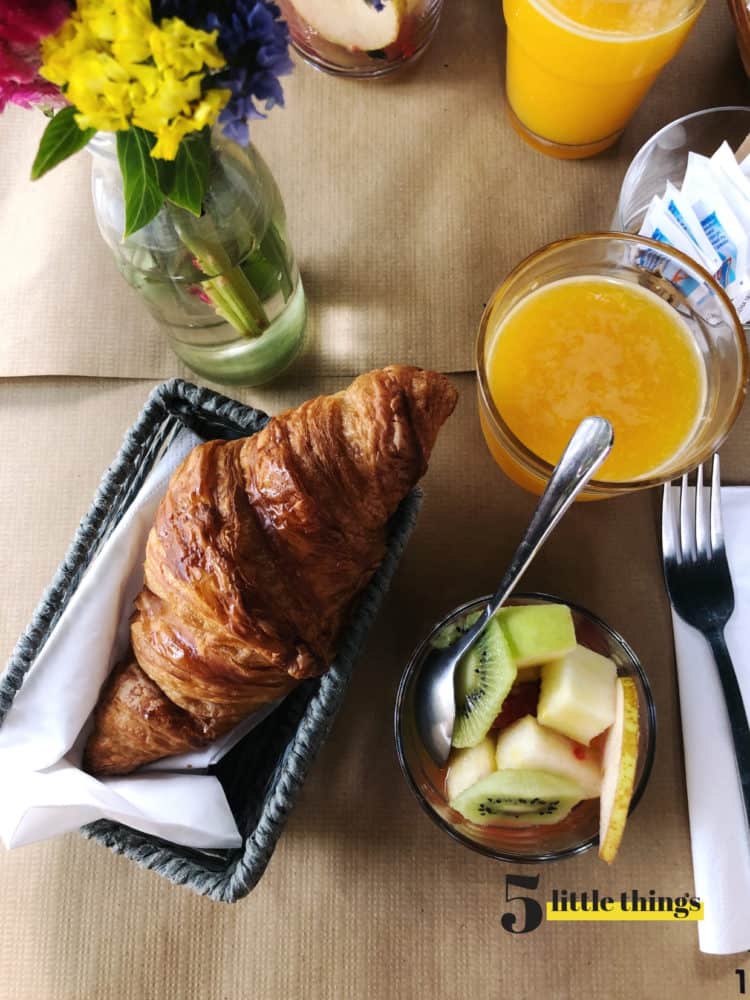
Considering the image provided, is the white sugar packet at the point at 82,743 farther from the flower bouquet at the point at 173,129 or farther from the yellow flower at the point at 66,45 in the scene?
the yellow flower at the point at 66,45

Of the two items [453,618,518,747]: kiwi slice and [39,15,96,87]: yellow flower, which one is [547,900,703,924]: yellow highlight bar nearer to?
[453,618,518,747]: kiwi slice

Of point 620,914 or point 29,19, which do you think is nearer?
point 29,19

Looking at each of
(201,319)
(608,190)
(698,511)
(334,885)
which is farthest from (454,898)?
(608,190)

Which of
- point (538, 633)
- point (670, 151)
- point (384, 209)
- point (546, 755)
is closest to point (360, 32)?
point (384, 209)

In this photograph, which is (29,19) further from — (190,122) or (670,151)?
(670,151)

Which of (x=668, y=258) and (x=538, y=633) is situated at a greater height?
(x=668, y=258)

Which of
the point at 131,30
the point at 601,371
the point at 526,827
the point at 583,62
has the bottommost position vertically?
the point at 526,827

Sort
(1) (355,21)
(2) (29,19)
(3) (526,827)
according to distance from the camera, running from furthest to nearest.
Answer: (1) (355,21) → (3) (526,827) → (2) (29,19)
